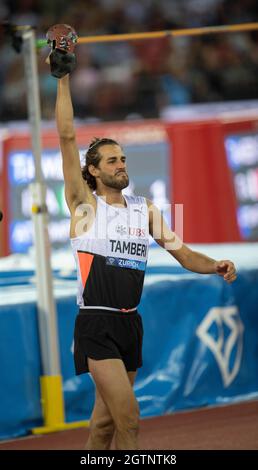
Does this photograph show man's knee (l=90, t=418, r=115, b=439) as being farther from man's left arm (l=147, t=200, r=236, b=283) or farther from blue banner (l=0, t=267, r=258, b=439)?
blue banner (l=0, t=267, r=258, b=439)

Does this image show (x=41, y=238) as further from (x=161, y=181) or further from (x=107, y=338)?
(x=161, y=181)

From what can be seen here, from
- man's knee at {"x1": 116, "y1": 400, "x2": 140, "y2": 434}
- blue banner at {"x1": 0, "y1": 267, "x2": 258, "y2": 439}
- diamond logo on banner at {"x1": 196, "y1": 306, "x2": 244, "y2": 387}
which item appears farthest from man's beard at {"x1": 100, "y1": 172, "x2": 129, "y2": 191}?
diamond logo on banner at {"x1": 196, "y1": 306, "x2": 244, "y2": 387}

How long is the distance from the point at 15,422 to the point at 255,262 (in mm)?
2804

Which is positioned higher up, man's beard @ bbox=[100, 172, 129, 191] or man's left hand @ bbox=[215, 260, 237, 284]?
man's beard @ bbox=[100, 172, 129, 191]

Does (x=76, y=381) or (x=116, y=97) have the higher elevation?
(x=116, y=97)

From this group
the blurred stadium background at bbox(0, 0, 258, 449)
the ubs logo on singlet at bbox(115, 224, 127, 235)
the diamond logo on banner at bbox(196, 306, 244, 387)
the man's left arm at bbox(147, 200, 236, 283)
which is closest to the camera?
the ubs logo on singlet at bbox(115, 224, 127, 235)

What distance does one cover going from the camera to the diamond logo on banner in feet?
28.3

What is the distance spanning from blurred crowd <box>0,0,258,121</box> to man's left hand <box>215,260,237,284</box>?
24.4 ft

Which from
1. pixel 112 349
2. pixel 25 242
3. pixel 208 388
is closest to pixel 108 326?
pixel 112 349

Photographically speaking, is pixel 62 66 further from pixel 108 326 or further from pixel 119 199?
pixel 108 326

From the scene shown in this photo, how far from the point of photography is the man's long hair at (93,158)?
17.7 ft

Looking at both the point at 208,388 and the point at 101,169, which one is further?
the point at 208,388

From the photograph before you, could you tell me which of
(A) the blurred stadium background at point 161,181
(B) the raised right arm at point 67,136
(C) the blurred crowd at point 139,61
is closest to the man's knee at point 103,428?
(B) the raised right arm at point 67,136
